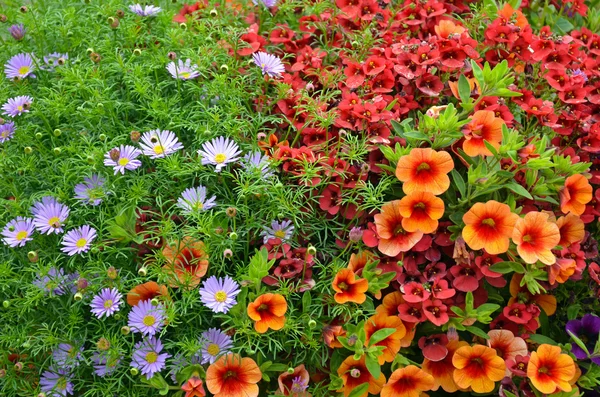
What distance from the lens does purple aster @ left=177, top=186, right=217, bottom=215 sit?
4.86ft

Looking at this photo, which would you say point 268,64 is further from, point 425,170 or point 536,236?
point 536,236

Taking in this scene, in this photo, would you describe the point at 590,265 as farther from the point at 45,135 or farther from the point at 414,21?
the point at 45,135

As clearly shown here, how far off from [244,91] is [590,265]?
992mm

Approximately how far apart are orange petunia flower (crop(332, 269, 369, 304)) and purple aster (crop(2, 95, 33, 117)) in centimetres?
94

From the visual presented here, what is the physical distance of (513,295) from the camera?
62.7 inches

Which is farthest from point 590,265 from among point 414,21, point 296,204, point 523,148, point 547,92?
point 414,21

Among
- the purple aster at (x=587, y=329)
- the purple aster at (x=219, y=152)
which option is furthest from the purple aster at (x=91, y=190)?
the purple aster at (x=587, y=329)

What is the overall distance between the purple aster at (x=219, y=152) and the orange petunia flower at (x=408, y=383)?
63cm

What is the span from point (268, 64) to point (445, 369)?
2.99 ft

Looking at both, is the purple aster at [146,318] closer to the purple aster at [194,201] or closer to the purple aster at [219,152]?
the purple aster at [194,201]

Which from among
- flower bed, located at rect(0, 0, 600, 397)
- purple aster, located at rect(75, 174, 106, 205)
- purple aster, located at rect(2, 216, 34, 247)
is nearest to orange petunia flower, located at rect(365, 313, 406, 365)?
flower bed, located at rect(0, 0, 600, 397)

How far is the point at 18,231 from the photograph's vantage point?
5.16ft

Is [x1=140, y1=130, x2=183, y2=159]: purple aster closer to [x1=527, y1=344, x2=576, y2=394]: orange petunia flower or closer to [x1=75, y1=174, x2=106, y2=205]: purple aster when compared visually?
[x1=75, y1=174, x2=106, y2=205]: purple aster

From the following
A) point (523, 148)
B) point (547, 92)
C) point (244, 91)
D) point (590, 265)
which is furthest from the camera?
point (547, 92)
